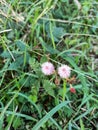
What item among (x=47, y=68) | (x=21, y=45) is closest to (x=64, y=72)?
(x=47, y=68)

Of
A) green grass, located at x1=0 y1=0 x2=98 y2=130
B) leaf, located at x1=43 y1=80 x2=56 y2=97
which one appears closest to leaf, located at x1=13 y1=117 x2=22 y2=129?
green grass, located at x1=0 y1=0 x2=98 y2=130

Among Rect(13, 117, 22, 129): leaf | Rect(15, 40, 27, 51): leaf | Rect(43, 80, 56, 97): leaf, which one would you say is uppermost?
Rect(15, 40, 27, 51): leaf

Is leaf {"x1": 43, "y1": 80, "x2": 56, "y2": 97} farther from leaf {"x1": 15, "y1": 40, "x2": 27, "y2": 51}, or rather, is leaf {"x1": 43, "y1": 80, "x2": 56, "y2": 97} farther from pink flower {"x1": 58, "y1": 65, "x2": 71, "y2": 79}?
leaf {"x1": 15, "y1": 40, "x2": 27, "y2": 51}

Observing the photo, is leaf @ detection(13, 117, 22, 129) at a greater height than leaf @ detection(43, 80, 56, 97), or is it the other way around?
leaf @ detection(43, 80, 56, 97)

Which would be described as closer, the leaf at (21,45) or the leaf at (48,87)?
Answer: the leaf at (48,87)

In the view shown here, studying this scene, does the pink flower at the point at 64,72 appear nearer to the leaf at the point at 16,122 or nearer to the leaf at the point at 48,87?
the leaf at the point at 48,87

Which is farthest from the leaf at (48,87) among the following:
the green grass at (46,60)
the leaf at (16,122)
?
the leaf at (16,122)

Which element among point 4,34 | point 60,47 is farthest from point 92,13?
point 4,34

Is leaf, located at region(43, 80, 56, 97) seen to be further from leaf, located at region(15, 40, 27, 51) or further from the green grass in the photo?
leaf, located at region(15, 40, 27, 51)

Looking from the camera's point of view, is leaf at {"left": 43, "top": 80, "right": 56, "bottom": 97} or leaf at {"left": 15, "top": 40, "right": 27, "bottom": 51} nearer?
leaf at {"left": 43, "top": 80, "right": 56, "bottom": 97}

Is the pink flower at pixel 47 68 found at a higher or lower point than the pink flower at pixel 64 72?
higher
